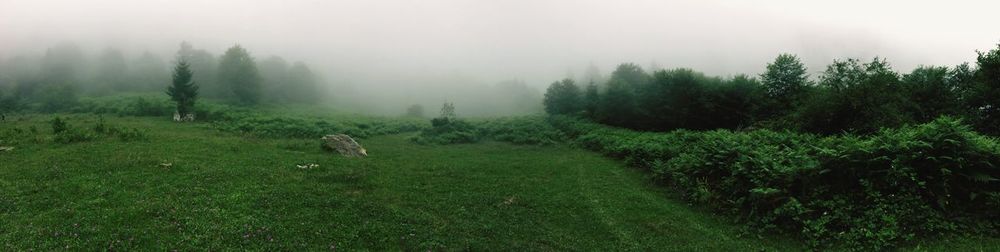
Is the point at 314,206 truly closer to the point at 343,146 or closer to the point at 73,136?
the point at 343,146

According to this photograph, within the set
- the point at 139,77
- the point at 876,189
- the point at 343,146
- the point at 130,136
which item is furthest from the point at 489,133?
the point at 139,77

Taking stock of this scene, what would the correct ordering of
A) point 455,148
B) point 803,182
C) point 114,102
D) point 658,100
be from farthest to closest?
1. point 114,102
2. point 658,100
3. point 455,148
4. point 803,182

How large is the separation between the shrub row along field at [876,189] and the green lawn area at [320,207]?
97 cm

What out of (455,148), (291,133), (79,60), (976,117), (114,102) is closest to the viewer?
(976,117)

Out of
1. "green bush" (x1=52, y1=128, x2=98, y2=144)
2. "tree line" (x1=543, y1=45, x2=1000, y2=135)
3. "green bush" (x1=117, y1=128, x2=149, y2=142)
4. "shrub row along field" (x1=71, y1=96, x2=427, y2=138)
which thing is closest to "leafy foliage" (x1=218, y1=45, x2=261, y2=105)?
"shrub row along field" (x1=71, y1=96, x2=427, y2=138)

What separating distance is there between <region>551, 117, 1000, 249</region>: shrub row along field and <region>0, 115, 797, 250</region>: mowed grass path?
139 cm

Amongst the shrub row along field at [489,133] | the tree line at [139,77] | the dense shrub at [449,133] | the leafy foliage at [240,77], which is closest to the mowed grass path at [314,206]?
the shrub row along field at [489,133]

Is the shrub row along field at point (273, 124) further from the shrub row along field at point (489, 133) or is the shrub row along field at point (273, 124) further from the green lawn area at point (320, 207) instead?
the green lawn area at point (320, 207)

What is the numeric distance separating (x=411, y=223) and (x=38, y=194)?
12.8m

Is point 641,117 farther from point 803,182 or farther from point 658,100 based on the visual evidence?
point 803,182

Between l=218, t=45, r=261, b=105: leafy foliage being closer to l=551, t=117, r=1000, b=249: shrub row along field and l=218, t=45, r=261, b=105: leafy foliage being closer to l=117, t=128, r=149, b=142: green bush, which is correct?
l=117, t=128, r=149, b=142: green bush

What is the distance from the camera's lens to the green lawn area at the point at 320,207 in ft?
41.1

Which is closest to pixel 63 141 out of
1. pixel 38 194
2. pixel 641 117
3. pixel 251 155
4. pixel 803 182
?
pixel 251 155

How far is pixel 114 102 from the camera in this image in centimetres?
8156
